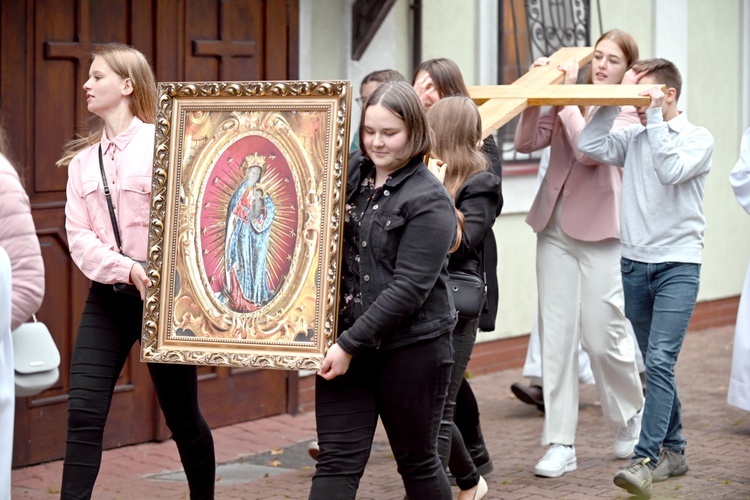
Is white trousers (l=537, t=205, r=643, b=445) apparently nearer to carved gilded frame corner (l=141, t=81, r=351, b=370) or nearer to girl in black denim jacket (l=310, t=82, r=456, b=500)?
girl in black denim jacket (l=310, t=82, r=456, b=500)

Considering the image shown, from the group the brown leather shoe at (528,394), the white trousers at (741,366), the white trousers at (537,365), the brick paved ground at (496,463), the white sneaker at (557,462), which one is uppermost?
the white trousers at (741,366)

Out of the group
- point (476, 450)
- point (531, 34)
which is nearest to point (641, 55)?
point (531, 34)

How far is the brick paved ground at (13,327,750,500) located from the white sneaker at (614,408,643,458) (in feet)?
0.21

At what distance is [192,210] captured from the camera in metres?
4.50

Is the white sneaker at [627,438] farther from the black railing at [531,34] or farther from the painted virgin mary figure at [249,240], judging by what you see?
the black railing at [531,34]

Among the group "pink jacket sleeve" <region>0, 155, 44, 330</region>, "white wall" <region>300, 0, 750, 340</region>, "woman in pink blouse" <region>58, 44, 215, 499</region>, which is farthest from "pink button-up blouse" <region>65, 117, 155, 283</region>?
"white wall" <region>300, 0, 750, 340</region>

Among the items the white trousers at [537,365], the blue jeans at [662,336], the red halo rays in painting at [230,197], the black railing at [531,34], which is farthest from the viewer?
the black railing at [531,34]

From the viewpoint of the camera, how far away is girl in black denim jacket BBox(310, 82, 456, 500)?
412 centimetres

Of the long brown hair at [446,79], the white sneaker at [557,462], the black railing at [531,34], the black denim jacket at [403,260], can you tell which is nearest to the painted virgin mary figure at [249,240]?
the black denim jacket at [403,260]

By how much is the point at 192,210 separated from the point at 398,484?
241 cm

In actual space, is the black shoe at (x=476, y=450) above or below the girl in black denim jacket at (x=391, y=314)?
below

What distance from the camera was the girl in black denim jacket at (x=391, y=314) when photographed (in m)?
4.12

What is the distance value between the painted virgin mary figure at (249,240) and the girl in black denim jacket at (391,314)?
29cm

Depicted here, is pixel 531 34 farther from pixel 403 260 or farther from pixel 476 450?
pixel 403 260
